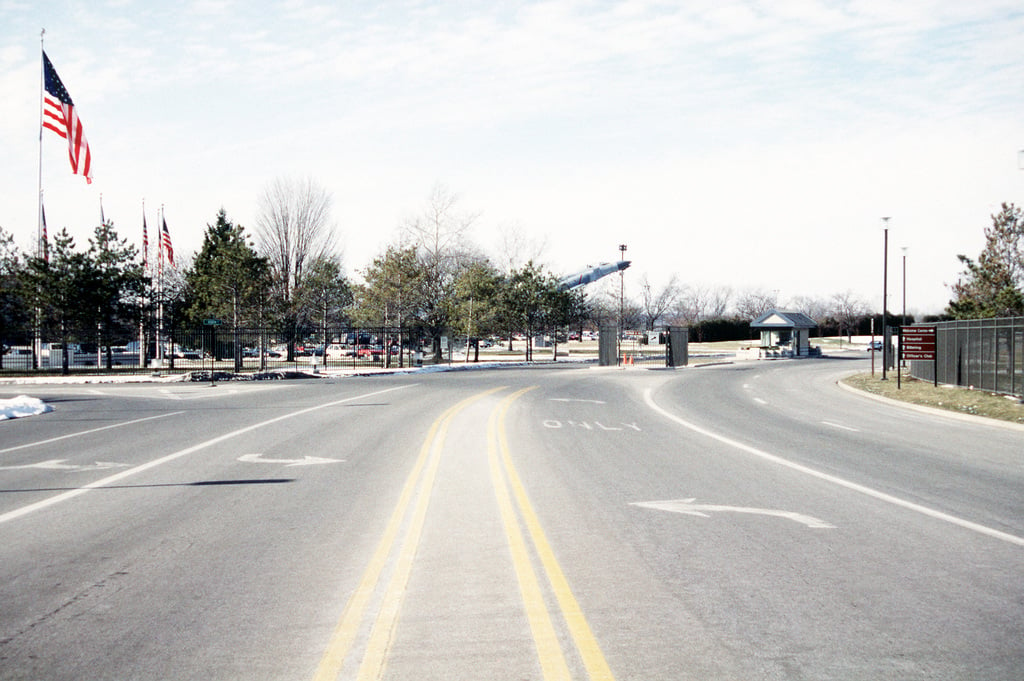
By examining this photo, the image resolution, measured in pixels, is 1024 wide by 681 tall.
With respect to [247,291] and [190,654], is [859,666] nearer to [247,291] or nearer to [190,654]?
[190,654]

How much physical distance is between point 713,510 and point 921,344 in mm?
26038

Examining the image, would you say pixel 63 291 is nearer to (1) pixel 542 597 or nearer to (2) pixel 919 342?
(2) pixel 919 342

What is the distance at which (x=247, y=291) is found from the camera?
159 ft

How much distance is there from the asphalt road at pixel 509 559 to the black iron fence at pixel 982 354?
10147 millimetres

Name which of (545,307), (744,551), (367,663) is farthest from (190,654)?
(545,307)

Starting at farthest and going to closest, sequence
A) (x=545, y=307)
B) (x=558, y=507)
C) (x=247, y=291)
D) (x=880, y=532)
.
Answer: (x=545, y=307)
(x=247, y=291)
(x=558, y=507)
(x=880, y=532)

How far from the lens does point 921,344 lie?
102ft

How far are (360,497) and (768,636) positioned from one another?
5.52 metres

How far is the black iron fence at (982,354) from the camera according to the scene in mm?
23484

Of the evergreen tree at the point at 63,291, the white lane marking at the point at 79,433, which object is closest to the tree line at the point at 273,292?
the evergreen tree at the point at 63,291

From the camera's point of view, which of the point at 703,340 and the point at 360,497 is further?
the point at 703,340

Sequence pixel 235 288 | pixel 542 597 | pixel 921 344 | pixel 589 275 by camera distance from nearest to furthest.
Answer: pixel 542 597 < pixel 921 344 < pixel 235 288 < pixel 589 275

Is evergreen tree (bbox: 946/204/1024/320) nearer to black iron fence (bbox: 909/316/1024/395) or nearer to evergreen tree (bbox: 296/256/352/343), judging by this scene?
black iron fence (bbox: 909/316/1024/395)

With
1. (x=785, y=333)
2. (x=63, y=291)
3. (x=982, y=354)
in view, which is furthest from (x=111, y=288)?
(x=785, y=333)
